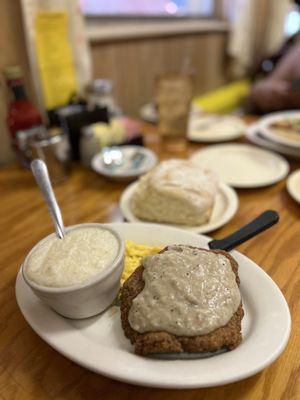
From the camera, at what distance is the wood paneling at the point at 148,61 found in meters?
2.02

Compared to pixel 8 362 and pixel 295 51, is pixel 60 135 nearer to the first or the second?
pixel 8 362

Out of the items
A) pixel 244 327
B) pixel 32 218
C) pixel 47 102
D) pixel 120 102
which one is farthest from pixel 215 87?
pixel 244 327

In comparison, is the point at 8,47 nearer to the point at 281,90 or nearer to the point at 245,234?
the point at 245,234

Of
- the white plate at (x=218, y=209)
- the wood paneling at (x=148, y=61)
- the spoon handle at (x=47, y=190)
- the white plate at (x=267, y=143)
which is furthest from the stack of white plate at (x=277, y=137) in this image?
the wood paneling at (x=148, y=61)

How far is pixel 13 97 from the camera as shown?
3.83ft

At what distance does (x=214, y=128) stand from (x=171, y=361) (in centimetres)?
123

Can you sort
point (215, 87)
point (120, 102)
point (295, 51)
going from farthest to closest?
1. point (215, 87)
2. point (295, 51)
3. point (120, 102)

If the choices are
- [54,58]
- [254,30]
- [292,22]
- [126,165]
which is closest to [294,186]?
[126,165]

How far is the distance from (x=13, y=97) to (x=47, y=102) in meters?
0.23

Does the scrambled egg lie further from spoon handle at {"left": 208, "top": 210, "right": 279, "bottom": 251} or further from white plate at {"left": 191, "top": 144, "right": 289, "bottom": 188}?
white plate at {"left": 191, "top": 144, "right": 289, "bottom": 188}

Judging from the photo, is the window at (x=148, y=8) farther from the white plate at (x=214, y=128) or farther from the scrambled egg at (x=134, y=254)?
the scrambled egg at (x=134, y=254)

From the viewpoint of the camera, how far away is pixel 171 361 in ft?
1.54

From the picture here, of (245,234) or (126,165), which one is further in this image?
(126,165)

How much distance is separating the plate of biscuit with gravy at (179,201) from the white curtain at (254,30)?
8.18 feet
